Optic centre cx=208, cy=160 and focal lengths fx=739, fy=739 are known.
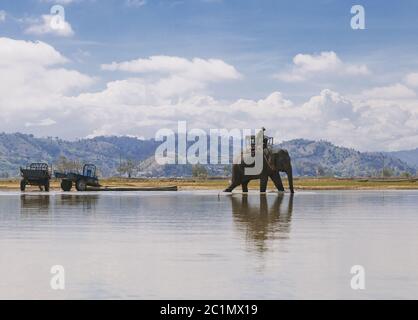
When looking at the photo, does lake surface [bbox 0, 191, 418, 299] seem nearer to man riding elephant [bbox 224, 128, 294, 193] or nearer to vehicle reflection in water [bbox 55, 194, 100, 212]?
vehicle reflection in water [bbox 55, 194, 100, 212]

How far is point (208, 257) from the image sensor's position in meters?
21.5

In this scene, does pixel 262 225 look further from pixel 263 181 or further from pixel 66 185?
pixel 66 185

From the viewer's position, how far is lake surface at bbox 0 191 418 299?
651 inches

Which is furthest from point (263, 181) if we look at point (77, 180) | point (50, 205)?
point (50, 205)

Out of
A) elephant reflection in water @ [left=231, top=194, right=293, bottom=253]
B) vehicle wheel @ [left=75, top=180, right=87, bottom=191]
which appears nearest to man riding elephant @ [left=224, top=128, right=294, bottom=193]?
vehicle wheel @ [left=75, top=180, right=87, bottom=191]

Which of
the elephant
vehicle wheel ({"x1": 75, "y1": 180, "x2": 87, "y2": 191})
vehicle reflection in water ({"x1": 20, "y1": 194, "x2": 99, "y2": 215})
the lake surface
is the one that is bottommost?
A: the lake surface

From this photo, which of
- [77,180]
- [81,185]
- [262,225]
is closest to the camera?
[262,225]

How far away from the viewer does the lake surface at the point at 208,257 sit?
16.5 metres

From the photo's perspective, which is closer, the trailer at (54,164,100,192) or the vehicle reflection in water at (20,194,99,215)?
the vehicle reflection in water at (20,194,99,215)

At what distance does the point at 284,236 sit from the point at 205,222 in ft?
25.6

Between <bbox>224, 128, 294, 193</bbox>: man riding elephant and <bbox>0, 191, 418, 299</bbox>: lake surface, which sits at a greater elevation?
<bbox>224, 128, 294, 193</bbox>: man riding elephant

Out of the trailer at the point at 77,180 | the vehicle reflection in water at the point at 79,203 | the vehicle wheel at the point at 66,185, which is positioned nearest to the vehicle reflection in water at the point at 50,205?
the vehicle reflection in water at the point at 79,203

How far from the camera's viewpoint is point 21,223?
3391 cm
